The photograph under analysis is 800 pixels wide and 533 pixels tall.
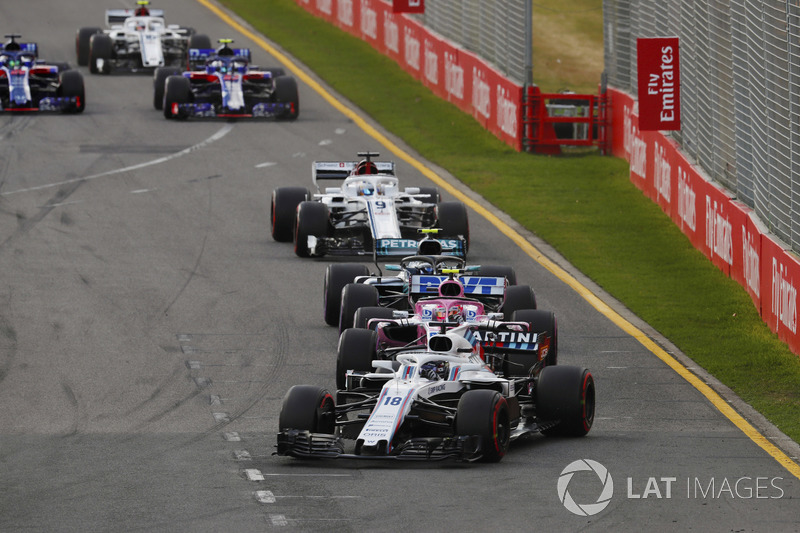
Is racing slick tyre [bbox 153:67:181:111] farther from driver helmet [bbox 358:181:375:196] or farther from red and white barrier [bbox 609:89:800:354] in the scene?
driver helmet [bbox 358:181:375:196]

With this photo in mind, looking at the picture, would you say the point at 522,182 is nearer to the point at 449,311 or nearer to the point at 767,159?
the point at 767,159

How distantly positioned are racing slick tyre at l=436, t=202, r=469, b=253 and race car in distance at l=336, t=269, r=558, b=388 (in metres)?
6.17

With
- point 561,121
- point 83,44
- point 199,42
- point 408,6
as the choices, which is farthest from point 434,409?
point 83,44

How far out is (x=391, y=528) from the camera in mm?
11156

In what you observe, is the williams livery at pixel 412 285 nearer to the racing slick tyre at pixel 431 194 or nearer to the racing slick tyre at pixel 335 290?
the racing slick tyre at pixel 335 290

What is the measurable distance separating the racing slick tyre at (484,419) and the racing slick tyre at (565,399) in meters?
1.15

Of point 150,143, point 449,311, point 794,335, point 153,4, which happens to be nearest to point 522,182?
point 150,143

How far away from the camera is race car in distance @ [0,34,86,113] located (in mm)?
34094

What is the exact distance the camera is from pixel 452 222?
75.6 ft

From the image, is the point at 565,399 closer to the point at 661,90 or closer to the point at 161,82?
the point at 661,90

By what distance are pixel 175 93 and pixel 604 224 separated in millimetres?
11876

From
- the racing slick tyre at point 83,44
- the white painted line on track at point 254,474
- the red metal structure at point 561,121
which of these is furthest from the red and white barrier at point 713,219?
the racing slick tyre at point 83,44

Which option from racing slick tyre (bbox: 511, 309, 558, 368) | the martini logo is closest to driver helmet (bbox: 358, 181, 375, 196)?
racing slick tyre (bbox: 511, 309, 558, 368)

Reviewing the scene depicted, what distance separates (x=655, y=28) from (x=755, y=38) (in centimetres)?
737
